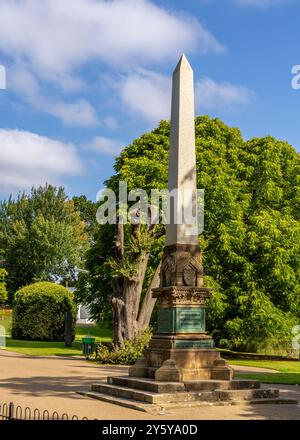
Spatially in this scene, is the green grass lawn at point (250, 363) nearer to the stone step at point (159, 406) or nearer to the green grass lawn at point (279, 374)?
the green grass lawn at point (279, 374)

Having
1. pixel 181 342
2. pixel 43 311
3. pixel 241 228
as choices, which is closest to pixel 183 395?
pixel 181 342

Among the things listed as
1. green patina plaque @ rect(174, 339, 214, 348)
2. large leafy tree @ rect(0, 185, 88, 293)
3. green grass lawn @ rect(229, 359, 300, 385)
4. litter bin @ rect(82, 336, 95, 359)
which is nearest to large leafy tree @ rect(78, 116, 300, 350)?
green grass lawn @ rect(229, 359, 300, 385)

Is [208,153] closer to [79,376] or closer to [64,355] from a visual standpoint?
[64,355]

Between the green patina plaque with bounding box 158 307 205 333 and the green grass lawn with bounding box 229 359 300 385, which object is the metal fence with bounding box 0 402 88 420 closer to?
the green patina plaque with bounding box 158 307 205 333

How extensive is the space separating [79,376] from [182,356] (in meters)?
6.45

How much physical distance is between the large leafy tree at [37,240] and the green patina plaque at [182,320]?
177 feet

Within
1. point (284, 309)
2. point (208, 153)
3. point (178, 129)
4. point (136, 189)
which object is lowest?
point (284, 309)

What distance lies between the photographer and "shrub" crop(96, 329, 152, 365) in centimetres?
2483

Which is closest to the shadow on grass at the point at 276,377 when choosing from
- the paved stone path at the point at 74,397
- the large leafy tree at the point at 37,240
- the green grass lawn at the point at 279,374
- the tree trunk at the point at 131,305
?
the green grass lawn at the point at 279,374

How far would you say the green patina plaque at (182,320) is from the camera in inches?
560

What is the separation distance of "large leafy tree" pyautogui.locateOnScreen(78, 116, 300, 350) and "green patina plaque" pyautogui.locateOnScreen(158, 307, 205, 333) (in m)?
13.5
